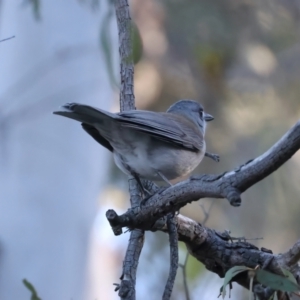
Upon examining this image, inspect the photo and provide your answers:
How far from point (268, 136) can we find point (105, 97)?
71.9 inches

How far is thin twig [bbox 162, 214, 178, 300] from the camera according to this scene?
171cm

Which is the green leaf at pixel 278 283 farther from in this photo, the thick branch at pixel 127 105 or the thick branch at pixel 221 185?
the thick branch at pixel 127 105

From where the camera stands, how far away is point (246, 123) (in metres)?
4.71

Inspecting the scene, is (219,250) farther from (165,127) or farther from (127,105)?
(127,105)

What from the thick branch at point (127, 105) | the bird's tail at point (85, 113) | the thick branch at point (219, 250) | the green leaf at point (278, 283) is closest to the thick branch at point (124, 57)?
the thick branch at point (127, 105)

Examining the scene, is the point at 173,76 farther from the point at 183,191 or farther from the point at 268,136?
the point at 183,191

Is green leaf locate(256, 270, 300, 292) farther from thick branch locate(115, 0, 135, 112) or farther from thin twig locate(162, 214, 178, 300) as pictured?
thick branch locate(115, 0, 135, 112)

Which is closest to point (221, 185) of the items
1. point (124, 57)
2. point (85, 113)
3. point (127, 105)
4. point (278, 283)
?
point (278, 283)

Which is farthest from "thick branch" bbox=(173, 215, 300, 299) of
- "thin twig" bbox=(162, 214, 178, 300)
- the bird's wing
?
the bird's wing

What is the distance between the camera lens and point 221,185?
51.1 inches

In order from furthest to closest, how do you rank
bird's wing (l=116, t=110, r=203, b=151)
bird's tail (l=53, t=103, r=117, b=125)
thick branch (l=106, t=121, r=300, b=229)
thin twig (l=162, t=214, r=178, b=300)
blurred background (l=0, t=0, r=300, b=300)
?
1. blurred background (l=0, t=0, r=300, b=300)
2. bird's wing (l=116, t=110, r=203, b=151)
3. bird's tail (l=53, t=103, r=117, b=125)
4. thin twig (l=162, t=214, r=178, b=300)
5. thick branch (l=106, t=121, r=300, b=229)

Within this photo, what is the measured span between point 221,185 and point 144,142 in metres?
0.91

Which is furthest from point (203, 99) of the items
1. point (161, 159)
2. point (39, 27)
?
point (161, 159)

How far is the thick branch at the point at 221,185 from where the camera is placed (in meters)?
1.18
